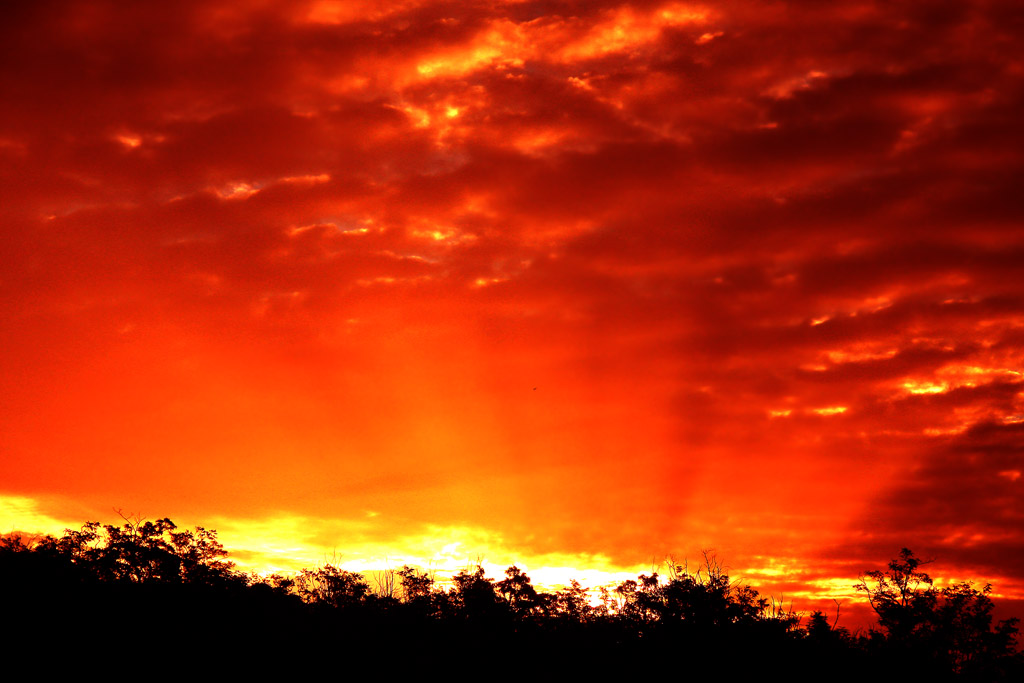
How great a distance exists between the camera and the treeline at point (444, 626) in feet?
173

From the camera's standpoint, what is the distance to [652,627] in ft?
250

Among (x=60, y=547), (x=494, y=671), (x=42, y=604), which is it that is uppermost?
(x=60, y=547)

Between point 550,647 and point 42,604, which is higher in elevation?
point 42,604

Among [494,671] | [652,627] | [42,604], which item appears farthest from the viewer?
[652,627]

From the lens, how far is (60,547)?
69.8 meters

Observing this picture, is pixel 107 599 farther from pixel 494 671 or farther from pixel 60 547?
pixel 494 671

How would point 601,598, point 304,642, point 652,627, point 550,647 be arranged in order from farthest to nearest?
point 601,598
point 652,627
point 550,647
point 304,642

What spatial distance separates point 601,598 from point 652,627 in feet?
57.0

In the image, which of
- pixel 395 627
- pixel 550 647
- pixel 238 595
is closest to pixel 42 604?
pixel 238 595

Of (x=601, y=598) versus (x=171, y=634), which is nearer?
(x=171, y=634)

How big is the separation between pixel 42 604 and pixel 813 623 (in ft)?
196

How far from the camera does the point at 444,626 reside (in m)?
75.0

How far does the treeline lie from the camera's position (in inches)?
2074

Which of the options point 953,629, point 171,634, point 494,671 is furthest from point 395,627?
point 953,629
